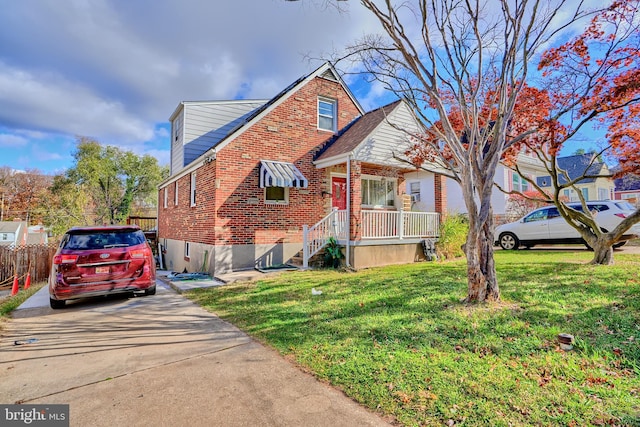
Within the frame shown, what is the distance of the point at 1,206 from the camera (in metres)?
39.8

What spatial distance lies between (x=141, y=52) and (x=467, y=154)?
514 inches

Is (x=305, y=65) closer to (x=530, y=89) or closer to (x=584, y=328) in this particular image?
(x=530, y=89)

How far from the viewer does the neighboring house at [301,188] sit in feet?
32.8

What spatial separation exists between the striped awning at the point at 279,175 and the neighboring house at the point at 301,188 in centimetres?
4

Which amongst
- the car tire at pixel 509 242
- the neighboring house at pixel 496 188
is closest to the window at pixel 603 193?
the neighboring house at pixel 496 188

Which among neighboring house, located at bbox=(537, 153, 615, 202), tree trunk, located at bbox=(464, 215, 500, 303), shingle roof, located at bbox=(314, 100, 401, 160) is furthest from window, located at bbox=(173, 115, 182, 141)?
neighboring house, located at bbox=(537, 153, 615, 202)

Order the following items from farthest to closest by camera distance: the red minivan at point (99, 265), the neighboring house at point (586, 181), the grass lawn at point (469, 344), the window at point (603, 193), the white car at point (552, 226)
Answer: the window at point (603, 193) < the neighboring house at point (586, 181) < the white car at point (552, 226) < the red minivan at point (99, 265) < the grass lawn at point (469, 344)

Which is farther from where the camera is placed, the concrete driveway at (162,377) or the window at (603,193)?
the window at (603,193)

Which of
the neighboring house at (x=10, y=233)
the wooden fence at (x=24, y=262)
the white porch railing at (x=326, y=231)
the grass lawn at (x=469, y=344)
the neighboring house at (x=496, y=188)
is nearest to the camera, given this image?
the grass lawn at (x=469, y=344)

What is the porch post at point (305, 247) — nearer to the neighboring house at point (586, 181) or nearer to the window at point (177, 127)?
the window at point (177, 127)

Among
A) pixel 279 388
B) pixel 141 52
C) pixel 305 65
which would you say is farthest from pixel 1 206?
pixel 279 388

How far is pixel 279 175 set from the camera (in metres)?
10.1

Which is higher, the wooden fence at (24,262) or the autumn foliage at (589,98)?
the autumn foliage at (589,98)

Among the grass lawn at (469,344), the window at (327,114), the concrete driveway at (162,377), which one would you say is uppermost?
the window at (327,114)
